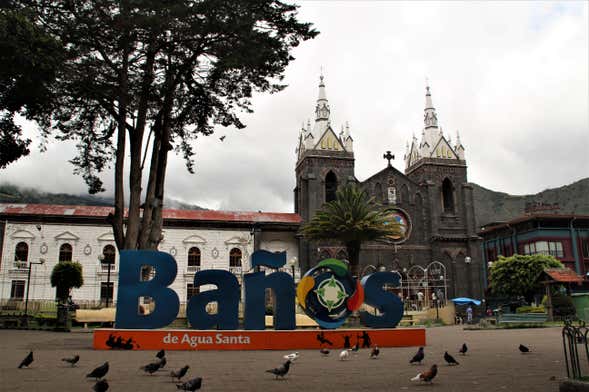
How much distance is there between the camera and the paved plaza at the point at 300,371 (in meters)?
9.05

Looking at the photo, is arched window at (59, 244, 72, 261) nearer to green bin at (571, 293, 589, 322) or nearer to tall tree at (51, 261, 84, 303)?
tall tree at (51, 261, 84, 303)

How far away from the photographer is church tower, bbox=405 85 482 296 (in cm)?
4741

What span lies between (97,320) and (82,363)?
1604 cm

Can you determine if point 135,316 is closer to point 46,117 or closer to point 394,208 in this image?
point 46,117

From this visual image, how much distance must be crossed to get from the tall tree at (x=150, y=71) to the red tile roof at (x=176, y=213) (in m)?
19.9

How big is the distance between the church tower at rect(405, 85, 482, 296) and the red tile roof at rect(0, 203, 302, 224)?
12.7 m

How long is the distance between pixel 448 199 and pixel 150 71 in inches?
1465

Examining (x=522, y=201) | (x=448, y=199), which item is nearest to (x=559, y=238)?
(x=448, y=199)

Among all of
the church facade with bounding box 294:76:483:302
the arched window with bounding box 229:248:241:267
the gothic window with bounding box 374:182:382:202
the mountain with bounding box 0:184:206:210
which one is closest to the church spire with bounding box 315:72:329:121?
the church facade with bounding box 294:76:483:302

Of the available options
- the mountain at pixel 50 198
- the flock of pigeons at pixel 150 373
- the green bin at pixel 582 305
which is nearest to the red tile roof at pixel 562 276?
the green bin at pixel 582 305

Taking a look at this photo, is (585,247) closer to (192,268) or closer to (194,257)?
(194,257)

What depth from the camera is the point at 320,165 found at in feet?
156

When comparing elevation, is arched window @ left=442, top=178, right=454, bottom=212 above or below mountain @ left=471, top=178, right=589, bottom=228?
below

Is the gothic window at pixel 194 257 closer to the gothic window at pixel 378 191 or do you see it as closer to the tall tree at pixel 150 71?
the gothic window at pixel 378 191
